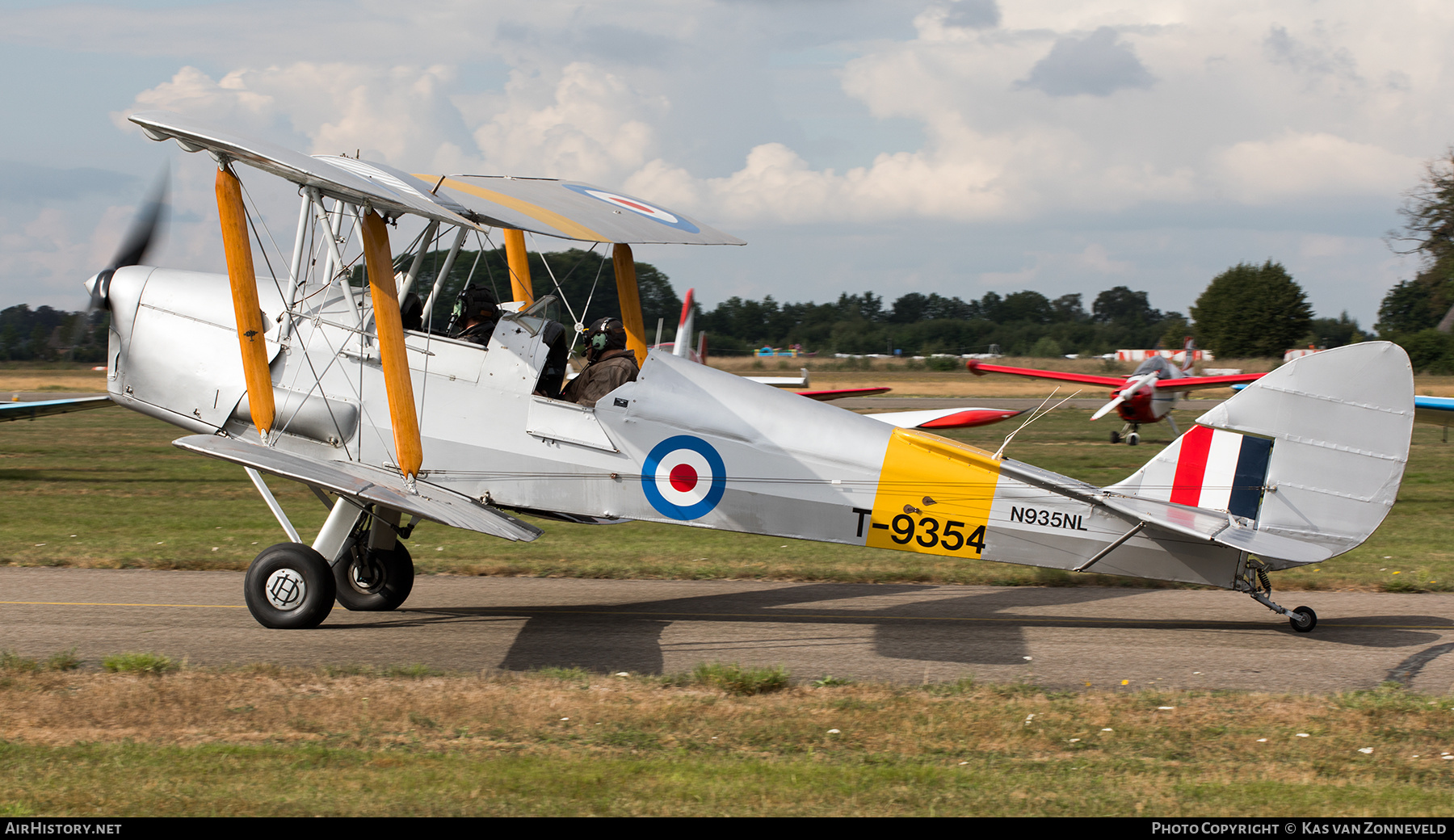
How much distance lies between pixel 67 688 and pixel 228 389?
254 cm

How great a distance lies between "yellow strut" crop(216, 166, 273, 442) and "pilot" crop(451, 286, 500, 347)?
1.31m

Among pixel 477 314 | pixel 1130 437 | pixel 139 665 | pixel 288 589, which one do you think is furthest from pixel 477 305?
pixel 1130 437

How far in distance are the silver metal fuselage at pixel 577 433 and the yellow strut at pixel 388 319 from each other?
537mm

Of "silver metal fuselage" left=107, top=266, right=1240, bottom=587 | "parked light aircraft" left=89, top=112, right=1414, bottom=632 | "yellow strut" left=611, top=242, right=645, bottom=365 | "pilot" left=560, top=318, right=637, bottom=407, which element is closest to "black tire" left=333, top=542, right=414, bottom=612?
"parked light aircraft" left=89, top=112, right=1414, bottom=632

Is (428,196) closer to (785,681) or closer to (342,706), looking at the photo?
(342,706)

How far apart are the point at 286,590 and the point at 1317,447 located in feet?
23.2

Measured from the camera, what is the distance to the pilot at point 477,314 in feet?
26.1

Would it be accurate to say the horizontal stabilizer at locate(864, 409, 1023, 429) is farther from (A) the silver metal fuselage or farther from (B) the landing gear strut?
(B) the landing gear strut

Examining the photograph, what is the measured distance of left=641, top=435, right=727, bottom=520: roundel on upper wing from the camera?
25.3 ft

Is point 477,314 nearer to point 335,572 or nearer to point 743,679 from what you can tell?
point 335,572

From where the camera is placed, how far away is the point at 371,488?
7.21 m

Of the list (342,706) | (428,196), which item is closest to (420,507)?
(342,706)

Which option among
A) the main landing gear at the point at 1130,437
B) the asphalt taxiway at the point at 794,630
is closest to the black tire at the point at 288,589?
the asphalt taxiway at the point at 794,630

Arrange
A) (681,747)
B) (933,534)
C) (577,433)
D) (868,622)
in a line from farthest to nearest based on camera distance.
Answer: (868,622) < (577,433) < (933,534) < (681,747)
